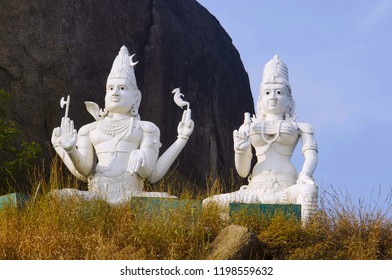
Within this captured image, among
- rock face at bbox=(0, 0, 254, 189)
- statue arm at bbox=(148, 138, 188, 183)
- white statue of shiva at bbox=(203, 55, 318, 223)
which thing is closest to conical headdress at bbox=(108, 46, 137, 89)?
statue arm at bbox=(148, 138, 188, 183)

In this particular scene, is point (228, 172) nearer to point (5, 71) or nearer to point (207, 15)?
point (207, 15)

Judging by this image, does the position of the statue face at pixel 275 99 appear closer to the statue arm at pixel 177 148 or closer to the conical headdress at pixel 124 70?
the statue arm at pixel 177 148

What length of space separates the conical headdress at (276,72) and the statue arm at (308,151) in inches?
22.5

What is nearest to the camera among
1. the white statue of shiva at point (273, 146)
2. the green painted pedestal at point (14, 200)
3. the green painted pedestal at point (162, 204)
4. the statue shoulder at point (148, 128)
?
the green painted pedestal at point (162, 204)

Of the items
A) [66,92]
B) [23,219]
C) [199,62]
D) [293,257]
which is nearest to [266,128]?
[293,257]

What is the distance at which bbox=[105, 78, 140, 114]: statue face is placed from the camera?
9.71 metres

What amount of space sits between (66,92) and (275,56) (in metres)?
4.02

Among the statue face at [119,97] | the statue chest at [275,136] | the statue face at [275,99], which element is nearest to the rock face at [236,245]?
the statue chest at [275,136]

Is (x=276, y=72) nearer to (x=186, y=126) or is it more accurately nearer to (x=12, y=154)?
(x=186, y=126)

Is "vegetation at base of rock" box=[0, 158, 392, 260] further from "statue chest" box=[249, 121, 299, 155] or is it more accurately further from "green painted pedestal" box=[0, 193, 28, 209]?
"statue chest" box=[249, 121, 299, 155]

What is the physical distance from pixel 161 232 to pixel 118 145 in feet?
6.48

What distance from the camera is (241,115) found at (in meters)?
15.1

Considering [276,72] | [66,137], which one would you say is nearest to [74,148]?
[66,137]

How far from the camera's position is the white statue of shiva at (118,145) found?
921 cm
